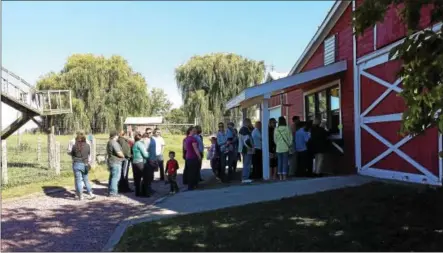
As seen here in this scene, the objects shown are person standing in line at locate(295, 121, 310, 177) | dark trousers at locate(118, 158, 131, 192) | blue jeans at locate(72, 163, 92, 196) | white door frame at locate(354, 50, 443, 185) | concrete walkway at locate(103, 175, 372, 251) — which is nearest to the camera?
concrete walkway at locate(103, 175, 372, 251)

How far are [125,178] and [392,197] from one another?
6743mm

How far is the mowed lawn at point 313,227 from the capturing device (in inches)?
224

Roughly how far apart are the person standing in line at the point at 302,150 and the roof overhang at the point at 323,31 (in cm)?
339

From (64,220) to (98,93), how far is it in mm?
30008

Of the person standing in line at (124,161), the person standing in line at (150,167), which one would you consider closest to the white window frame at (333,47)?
the person standing in line at (150,167)

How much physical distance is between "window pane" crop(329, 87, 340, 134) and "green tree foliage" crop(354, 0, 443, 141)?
8.54 m

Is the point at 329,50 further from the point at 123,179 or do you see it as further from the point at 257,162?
the point at 123,179

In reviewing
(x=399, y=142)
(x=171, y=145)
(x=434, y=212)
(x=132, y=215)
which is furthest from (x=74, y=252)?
(x=171, y=145)

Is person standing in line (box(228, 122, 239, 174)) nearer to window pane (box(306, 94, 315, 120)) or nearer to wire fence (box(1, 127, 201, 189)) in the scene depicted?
window pane (box(306, 94, 315, 120))

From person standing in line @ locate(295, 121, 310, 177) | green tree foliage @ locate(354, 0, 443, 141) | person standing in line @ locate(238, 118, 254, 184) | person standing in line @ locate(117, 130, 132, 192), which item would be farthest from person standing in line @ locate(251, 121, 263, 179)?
green tree foliage @ locate(354, 0, 443, 141)

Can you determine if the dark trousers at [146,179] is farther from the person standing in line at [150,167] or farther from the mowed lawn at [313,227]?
the mowed lawn at [313,227]

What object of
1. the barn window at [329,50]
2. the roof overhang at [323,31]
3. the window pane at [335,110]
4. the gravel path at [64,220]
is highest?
the roof overhang at [323,31]

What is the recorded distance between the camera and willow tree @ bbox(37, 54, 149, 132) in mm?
36109

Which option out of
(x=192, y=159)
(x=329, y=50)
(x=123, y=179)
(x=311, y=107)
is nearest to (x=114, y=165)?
(x=123, y=179)
